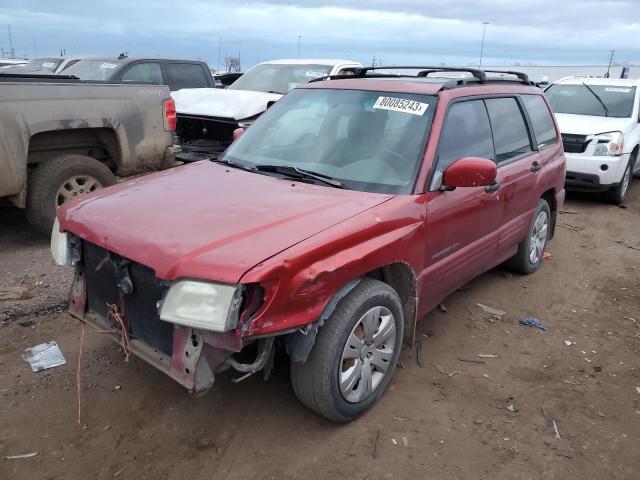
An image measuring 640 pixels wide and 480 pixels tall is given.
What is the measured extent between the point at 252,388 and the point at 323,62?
643cm

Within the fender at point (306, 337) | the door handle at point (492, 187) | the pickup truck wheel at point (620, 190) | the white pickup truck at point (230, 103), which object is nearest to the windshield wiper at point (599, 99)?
the pickup truck wheel at point (620, 190)

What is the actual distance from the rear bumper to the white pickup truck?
3.66m

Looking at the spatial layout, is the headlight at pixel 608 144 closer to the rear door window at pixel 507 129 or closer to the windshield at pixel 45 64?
the rear door window at pixel 507 129

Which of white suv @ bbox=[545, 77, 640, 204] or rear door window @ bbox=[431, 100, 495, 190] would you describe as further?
white suv @ bbox=[545, 77, 640, 204]

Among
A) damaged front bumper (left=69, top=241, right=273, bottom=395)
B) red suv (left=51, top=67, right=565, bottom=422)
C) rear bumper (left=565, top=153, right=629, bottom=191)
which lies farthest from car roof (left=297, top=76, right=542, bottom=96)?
rear bumper (left=565, top=153, right=629, bottom=191)

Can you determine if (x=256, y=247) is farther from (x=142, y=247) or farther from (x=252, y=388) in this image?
(x=252, y=388)

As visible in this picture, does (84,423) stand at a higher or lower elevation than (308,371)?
lower

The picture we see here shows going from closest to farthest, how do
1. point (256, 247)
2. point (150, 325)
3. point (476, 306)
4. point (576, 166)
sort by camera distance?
1. point (256, 247)
2. point (150, 325)
3. point (476, 306)
4. point (576, 166)

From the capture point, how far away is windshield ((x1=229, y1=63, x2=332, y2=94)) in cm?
827

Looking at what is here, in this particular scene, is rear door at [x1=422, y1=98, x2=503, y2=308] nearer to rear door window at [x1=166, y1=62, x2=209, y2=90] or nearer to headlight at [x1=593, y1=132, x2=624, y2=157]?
headlight at [x1=593, y1=132, x2=624, y2=157]

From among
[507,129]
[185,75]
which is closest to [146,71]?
[185,75]

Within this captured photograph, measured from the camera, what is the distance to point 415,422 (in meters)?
2.98

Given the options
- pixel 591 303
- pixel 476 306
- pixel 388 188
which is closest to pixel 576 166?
pixel 591 303

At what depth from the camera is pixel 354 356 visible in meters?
2.82
